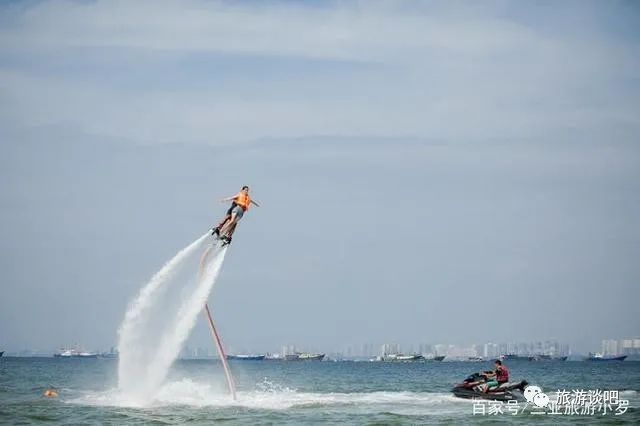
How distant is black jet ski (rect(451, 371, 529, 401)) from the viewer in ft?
149

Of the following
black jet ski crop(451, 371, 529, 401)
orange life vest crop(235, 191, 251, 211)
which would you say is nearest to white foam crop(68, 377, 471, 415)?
black jet ski crop(451, 371, 529, 401)

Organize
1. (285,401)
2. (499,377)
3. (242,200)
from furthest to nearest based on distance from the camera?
1. (499,377)
2. (285,401)
3. (242,200)

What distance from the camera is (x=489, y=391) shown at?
152 feet

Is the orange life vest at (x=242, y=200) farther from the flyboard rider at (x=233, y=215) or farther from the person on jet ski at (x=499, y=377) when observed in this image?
the person on jet ski at (x=499, y=377)

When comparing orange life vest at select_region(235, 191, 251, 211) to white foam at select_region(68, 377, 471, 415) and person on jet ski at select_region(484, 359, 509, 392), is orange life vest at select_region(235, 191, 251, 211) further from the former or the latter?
person on jet ski at select_region(484, 359, 509, 392)

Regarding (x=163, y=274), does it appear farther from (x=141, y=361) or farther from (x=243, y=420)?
(x=243, y=420)

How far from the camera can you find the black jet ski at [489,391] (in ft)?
149

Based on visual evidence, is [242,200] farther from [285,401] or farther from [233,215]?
[285,401]

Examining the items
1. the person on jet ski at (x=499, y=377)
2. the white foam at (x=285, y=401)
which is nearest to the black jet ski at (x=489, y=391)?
the person on jet ski at (x=499, y=377)

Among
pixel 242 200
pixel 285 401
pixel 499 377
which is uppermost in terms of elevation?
pixel 242 200

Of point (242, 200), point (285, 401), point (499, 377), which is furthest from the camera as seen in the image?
point (499, 377)

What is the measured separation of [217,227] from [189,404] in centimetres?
1009

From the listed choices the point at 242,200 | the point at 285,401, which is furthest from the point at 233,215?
the point at 285,401

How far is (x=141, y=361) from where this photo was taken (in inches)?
1585
